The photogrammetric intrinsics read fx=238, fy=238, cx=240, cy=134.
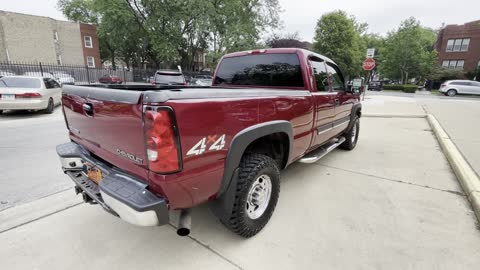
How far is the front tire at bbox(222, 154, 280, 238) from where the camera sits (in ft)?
6.89

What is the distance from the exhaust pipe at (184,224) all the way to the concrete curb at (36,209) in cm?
184

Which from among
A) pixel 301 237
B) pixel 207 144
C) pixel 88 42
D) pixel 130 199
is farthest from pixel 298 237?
pixel 88 42

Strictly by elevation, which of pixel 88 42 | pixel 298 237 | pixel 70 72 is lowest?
pixel 298 237

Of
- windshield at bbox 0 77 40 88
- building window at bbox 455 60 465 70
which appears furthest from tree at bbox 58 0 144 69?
building window at bbox 455 60 465 70

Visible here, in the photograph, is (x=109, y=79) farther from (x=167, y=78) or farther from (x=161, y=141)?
(x=161, y=141)

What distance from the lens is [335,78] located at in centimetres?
406

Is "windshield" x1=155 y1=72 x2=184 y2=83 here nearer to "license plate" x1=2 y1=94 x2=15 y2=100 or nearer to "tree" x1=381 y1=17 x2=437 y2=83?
"license plate" x1=2 y1=94 x2=15 y2=100

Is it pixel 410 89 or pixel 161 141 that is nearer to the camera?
pixel 161 141

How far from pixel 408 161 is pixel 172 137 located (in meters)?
4.73

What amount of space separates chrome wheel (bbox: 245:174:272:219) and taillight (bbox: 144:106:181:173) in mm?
1064

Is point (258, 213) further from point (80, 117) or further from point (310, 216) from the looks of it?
point (80, 117)

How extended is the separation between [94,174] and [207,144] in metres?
1.18

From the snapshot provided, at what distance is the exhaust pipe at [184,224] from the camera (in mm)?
1780

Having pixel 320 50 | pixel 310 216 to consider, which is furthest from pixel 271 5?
pixel 310 216
